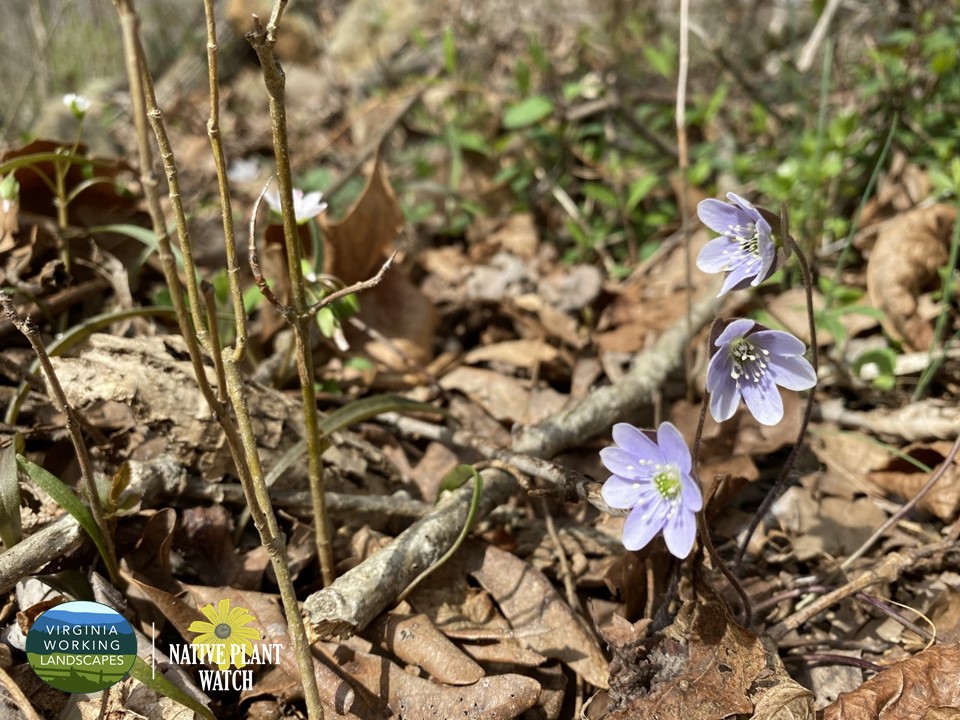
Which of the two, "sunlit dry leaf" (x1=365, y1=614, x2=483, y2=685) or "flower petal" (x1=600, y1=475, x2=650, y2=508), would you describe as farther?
"sunlit dry leaf" (x1=365, y1=614, x2=483, y2=685)

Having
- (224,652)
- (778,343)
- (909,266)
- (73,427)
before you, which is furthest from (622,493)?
(909,266)

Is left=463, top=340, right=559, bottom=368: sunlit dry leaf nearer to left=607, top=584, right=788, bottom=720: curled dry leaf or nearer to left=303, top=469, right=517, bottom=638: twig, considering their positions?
left=303, top=469, right=517, bottom=638: twig

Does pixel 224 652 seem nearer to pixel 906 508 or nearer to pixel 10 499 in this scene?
pixel 10 499

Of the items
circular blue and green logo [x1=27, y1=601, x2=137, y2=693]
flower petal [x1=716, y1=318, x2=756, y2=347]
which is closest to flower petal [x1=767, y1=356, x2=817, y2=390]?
flower petal [x1=716, y1=318, x2=756, y2=347]

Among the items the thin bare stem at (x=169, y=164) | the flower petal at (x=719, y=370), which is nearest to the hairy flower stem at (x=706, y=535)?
the flower petal at (x=719, y=370)

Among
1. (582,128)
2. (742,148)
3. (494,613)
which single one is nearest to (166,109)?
(582,128)

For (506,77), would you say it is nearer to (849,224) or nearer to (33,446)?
(849,224)
